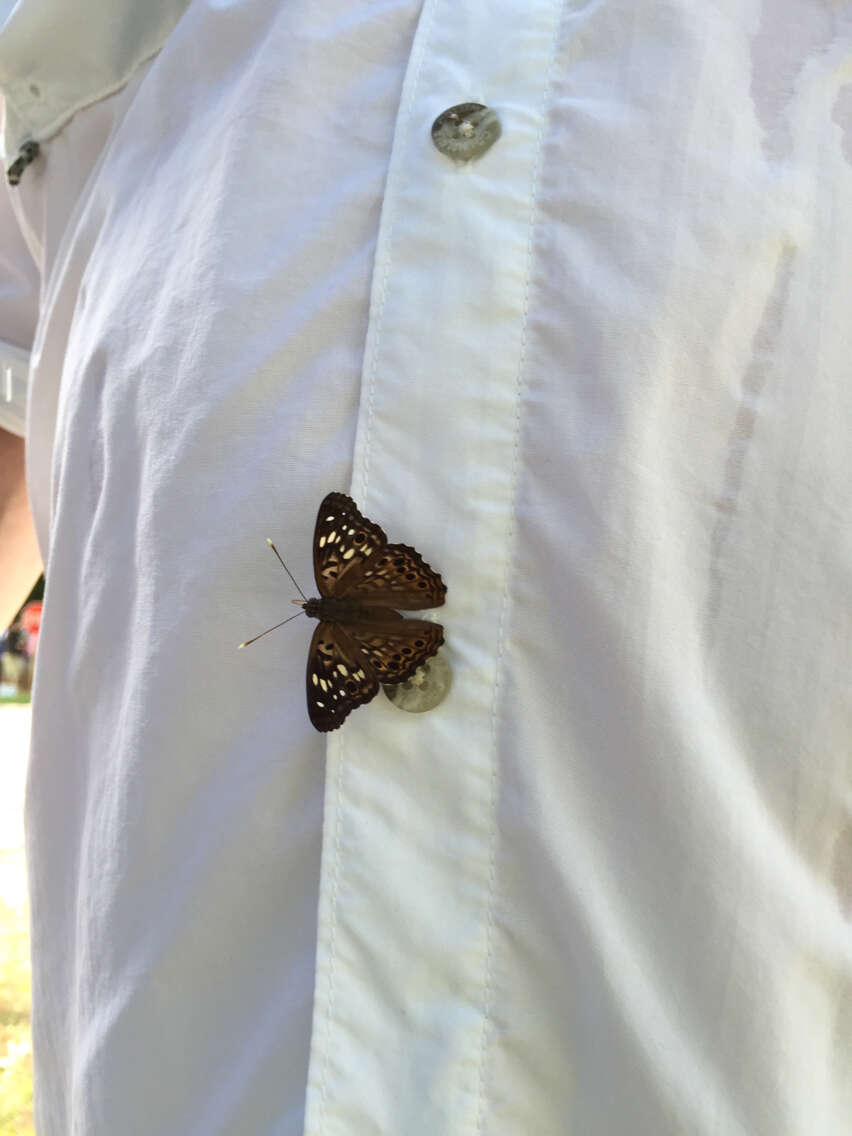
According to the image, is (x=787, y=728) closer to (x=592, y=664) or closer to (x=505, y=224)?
(x=592, y=664)

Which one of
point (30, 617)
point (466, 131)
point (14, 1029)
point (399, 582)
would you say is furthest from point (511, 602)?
point (30, 617)

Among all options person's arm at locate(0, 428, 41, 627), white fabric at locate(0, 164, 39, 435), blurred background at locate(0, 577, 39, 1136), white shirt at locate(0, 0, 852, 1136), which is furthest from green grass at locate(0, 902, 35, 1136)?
white shirt at locate(0, 0, 852, 1136)

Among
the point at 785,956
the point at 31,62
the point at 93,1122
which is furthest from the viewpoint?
the point at 31,62

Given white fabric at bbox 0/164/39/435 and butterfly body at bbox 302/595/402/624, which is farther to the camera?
white fabric at bbox 0/164/39/435

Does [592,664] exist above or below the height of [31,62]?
below

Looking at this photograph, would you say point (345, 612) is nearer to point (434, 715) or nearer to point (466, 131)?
point (434, 715)

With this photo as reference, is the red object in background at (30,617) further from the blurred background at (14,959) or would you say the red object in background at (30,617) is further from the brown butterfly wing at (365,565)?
the brown butterfly wing at (365,565)

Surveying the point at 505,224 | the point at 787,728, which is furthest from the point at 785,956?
the point at 505,224

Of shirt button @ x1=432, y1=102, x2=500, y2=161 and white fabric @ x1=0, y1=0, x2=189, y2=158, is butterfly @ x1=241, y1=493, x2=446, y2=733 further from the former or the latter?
white fabric @ x1=0, y1=0, x2=189, y2=158
